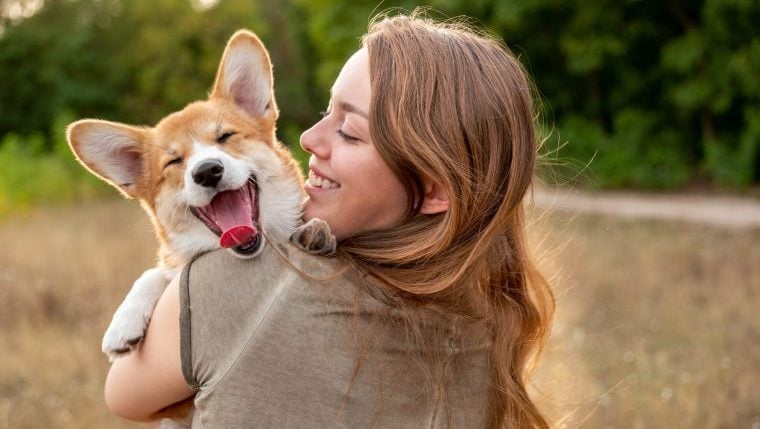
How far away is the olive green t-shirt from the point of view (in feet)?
5.80

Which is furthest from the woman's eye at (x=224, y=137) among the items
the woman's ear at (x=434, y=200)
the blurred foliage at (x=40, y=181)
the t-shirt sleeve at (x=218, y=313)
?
the blurred foliage at (x=40, y=181)

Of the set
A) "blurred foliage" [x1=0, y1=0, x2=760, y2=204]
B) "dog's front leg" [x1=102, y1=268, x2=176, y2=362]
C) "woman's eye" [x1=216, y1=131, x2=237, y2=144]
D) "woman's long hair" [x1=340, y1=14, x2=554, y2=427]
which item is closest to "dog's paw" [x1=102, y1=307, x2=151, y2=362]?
"dog's front leg" [x1=102, y1=268, x2=176, y2=362]

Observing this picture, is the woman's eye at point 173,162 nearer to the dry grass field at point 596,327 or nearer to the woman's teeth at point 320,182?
the woman's teeth at point 320,182

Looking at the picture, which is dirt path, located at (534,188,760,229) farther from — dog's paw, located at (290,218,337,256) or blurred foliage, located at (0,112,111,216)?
dog's paw, located at (290,218,337,256)

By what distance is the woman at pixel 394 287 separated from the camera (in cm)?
180

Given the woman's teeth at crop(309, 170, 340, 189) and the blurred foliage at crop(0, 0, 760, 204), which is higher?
the woman's teeth at crop(309, 170, 340, 189)

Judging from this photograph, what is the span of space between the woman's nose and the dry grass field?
916mm

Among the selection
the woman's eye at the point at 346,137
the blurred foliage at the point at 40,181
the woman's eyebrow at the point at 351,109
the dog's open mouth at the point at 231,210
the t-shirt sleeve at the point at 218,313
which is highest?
the woman's eyebrow at the point at 351,109

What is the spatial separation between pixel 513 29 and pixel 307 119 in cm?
1138

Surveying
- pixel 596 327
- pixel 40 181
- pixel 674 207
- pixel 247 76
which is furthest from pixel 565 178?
pixel 40 181

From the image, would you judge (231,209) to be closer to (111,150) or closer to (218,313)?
(111,150)

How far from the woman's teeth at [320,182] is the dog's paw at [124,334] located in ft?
1.93

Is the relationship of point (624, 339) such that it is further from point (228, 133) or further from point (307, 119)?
point (307, 119)

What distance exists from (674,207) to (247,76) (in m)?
14.1
